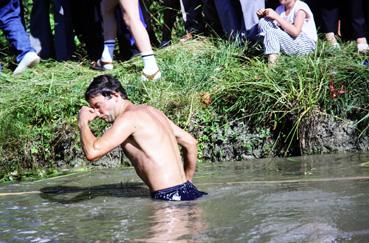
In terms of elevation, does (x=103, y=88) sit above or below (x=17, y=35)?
below

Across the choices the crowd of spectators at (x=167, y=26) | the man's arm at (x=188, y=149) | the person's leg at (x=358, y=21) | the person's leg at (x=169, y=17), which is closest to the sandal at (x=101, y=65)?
the crowd of spectators at (x=167, y=26)

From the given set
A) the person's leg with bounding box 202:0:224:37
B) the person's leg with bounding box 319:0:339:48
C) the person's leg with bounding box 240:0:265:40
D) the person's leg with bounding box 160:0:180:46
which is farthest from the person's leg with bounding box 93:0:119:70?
the person's leg with bounding box 319:0:339:48

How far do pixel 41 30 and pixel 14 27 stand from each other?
1.82 feet

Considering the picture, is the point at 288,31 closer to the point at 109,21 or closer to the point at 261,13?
the point at 261,13

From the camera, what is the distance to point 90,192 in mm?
6602

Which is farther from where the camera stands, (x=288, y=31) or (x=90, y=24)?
(x=90, y=24)

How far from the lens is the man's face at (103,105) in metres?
5.94

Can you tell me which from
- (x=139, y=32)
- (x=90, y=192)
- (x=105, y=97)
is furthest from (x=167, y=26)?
(x=105, y=97)

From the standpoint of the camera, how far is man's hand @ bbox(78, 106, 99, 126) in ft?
19.0

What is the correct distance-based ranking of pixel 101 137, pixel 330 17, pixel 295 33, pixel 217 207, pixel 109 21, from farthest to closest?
pixel 109 21 < pixel 330 17 < pixel 295 33 < pixel 101 137 < pixel 217 207

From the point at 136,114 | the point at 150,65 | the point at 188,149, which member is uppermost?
the point at 150,65

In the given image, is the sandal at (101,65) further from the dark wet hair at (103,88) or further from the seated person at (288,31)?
the dark wet hair at (103,88)

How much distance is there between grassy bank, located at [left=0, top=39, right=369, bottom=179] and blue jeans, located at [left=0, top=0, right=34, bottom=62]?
56cm

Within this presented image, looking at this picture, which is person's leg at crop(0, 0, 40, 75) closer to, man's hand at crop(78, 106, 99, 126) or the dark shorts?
man's hand at crop(78, 106, 99, 126)
